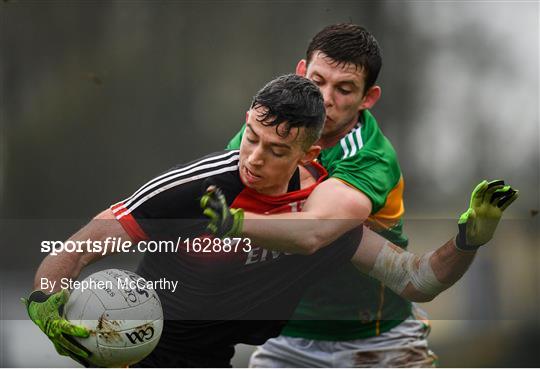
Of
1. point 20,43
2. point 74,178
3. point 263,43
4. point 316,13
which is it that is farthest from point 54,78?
point 316,13

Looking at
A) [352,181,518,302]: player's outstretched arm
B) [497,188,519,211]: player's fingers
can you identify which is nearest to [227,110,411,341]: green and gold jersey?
[352,181,518,302]: player's outstretched arm

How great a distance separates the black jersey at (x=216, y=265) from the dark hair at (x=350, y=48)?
442 mm

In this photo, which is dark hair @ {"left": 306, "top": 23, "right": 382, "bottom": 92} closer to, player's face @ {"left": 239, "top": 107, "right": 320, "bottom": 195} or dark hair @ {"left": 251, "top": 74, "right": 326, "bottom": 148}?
dark hair @ {"left": 251, "top": 74, "right": 326, "bottom": 148}

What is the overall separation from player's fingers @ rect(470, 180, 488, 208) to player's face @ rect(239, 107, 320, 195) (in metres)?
0.57

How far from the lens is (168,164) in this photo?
5.04m

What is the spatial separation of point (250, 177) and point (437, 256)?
783 millimetres

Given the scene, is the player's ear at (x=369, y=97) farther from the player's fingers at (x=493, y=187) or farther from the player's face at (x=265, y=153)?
the player's fingers at (x=493, y=187)

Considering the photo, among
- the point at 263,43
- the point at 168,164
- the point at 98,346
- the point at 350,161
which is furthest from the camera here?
the point at 263,43

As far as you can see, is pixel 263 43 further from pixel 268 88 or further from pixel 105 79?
pixel 268 88

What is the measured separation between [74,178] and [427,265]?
2.48 meters

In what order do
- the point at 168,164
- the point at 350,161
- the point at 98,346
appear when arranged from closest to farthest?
the point at 98,346
the point at 350,161
the point at 168,164

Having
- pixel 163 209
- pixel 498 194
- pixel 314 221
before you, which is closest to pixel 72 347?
pixel 163 209

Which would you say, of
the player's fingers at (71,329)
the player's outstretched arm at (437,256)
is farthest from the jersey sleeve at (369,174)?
the player's fingers at (71,329)

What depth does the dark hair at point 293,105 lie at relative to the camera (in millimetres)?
3002
